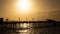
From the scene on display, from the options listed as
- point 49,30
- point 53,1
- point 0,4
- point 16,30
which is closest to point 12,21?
point 16,30

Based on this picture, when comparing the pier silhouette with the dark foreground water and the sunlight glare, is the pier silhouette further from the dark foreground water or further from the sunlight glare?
the sunlight glare

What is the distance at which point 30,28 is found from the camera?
1515 millimetres

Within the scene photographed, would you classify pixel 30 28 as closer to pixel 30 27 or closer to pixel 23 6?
pixel 30 27

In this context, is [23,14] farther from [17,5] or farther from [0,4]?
[0,4]

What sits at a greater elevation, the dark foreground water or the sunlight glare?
the sunlight glare

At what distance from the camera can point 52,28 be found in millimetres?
1518

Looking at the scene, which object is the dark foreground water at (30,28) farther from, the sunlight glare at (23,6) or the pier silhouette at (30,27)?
the sunlight glare at (23,6)

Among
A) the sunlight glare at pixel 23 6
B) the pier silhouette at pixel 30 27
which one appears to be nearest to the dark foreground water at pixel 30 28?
the pier silhouette at pixel 30 27

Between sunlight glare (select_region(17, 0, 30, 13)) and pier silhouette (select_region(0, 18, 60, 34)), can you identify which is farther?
sunlight glare (select_region(17, 0, 30, 13))

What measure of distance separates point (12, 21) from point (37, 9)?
31cm

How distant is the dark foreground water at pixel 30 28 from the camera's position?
1.46 meters

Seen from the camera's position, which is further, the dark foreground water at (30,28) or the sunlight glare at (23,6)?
the sunlight glare at (23,6)

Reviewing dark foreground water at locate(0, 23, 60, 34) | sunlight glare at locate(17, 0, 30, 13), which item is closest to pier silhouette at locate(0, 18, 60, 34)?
dark foreground water at locate(0, 23, 60, 34)

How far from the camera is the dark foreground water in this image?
146 centimetres
